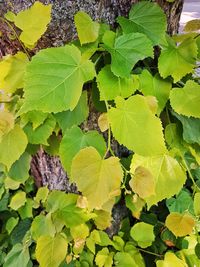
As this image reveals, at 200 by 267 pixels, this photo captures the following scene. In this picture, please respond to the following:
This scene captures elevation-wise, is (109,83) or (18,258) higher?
Answer: (109,83)

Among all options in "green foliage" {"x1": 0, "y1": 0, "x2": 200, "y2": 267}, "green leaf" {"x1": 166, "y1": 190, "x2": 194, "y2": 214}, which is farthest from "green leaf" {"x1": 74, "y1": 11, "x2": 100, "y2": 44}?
"green leaf" {"x1": 166, "y1": 190, "x2": 194, "y2": 214}

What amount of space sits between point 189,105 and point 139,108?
14 cm

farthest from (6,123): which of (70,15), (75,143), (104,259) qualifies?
(104,259)

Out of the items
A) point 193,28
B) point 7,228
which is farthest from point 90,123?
point 7,228

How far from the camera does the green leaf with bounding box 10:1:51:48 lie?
63 centimetres

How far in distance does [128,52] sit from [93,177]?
9.7 inches

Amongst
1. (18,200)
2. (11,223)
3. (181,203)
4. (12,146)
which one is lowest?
(11,223)

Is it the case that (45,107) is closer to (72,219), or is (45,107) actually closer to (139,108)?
(139,108)

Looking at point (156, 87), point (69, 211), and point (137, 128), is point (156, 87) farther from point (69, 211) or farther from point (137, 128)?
point (69, 211)

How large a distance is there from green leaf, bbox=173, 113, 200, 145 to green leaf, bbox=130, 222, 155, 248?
0.32 meters

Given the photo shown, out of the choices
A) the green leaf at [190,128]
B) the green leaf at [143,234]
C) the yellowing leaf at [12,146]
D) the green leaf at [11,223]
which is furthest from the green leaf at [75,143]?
the green leaf at [11,223]

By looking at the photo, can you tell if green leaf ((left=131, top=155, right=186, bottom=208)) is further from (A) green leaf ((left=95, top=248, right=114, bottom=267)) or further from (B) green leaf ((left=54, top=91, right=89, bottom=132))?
(A) green leaf ((left=95, top=248, right=114, bottom=267))

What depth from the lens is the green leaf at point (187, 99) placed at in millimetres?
664

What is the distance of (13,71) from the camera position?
0.70 m
